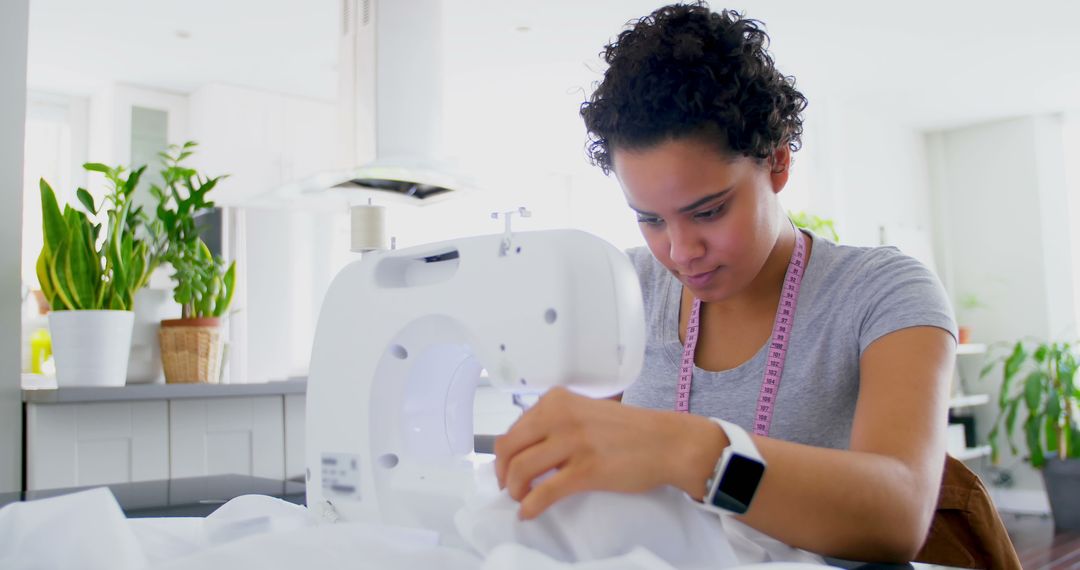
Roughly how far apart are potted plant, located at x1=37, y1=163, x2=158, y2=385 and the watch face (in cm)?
214

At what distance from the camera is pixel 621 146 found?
1040 millimetres

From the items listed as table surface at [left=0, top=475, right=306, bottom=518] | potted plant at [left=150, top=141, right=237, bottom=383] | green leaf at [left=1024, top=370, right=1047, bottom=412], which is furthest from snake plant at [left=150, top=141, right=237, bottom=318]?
green leaf at [left=1024, top=370, right=1047, bottom=412]

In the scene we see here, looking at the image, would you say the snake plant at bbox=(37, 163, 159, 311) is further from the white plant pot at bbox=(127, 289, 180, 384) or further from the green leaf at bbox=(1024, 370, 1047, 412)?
the green leaf at bbox=(1024, 370, 1047, 412)

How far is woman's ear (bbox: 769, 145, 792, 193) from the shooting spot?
3.67ft

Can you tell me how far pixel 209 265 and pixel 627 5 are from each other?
2.45 metres

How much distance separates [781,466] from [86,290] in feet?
7.25

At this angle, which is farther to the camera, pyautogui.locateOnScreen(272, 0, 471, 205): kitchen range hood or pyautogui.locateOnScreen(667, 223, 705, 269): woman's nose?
pyautogui.locateOnScreen(272, 0, 471, 205): kitchen range hood

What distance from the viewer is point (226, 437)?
2607mm

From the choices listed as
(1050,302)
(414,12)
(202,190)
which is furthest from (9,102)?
(1050,302)

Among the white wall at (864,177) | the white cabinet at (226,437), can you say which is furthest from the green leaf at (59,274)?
the white wall at (864,177)

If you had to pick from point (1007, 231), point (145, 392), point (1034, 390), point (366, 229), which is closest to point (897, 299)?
point (366, 229)

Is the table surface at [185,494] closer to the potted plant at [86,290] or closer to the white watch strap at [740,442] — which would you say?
the white watch strap at [740,442]

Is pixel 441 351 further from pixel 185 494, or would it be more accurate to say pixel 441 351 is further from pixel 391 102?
pixel 391 102

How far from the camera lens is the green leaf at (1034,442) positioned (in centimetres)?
524
